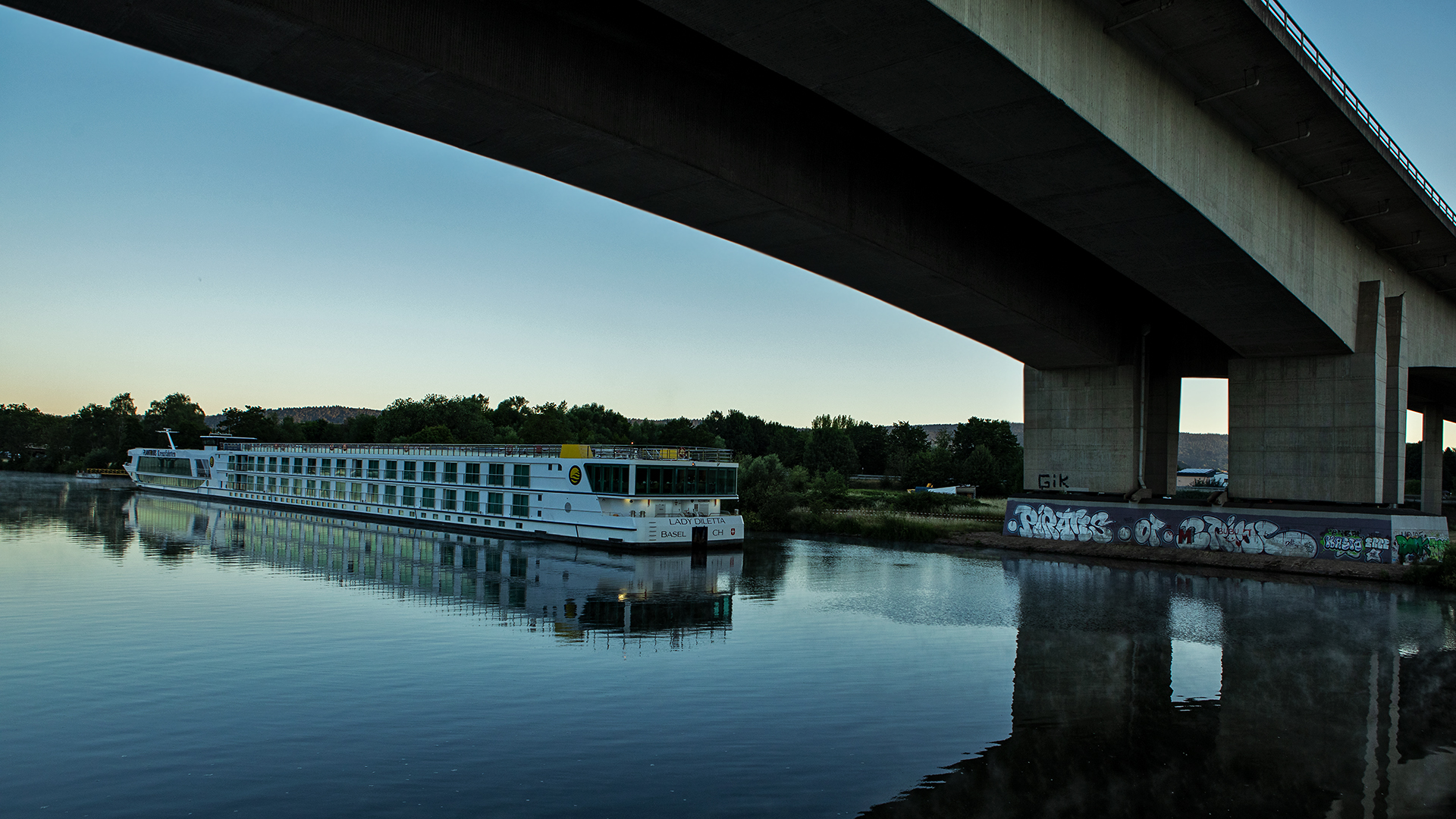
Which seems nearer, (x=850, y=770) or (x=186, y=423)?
(x=850, y=770)

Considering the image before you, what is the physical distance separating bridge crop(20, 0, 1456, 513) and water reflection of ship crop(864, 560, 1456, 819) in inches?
443

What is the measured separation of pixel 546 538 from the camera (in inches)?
1885

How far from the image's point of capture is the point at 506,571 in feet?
119

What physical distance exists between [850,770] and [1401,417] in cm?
3591

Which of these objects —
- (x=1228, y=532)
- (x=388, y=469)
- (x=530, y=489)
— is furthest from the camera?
(x=388, y=469)

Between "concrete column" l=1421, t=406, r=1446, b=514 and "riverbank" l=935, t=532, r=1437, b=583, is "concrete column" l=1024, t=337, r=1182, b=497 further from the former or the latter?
"concrete column" l=1421, t=406, r=1446, b=514

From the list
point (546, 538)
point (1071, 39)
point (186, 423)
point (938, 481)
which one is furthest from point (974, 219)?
point (186, 423)

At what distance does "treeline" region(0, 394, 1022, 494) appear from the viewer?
394 ft

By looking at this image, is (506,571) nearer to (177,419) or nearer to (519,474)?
(519,474)

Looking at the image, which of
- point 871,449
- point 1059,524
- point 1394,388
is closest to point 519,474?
point 1059,524

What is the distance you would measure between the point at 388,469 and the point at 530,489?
16.8 meters

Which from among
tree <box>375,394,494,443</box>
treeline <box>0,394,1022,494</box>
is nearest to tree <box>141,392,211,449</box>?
treeline <box>0,394,1022,494</box>

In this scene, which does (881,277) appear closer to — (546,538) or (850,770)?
(850,770)

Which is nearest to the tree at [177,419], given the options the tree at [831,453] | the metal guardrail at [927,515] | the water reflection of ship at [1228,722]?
the tree at [831,453]
